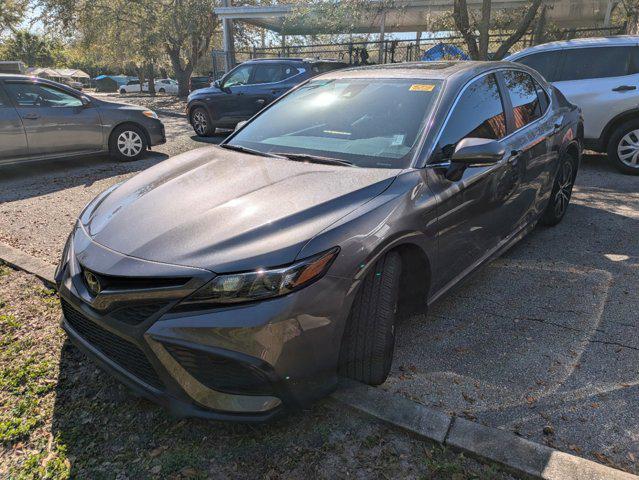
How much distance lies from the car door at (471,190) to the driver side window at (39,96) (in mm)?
6729

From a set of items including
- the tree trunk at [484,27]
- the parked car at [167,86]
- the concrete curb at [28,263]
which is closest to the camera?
the concrete curb at [28,263]

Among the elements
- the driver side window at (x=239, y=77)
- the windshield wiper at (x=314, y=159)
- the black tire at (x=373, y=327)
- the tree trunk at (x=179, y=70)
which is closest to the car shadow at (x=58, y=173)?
the driver side window at (x=239, y=77)

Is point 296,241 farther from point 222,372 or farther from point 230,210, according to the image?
point 222,372

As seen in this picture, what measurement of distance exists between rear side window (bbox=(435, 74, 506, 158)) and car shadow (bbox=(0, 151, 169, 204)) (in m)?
5.72

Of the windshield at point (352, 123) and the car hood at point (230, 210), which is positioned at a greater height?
the windshield at point (352, 123)

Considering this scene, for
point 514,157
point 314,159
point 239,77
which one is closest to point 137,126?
point 239,77

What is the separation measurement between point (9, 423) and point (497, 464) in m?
2.30

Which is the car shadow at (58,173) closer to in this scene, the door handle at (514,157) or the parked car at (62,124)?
the parked car at (62,124)

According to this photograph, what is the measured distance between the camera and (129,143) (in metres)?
8.27

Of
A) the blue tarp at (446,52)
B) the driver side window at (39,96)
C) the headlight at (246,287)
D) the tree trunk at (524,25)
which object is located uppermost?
the tree trunk at (524,25)

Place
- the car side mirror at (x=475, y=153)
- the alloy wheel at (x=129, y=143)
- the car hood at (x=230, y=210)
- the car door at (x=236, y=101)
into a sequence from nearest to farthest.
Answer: the car hood at (x=230, y=210) → the car side mirror at (x=475, y=153) → the alloy wheel at (x=129, y=143) → the car door at (x=236, y=101)

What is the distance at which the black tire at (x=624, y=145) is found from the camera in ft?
22.5

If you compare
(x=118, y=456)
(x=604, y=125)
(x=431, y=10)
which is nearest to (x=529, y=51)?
(x=604, y=125)

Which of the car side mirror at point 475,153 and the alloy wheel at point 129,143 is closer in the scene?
the car side mirror at point 475,153
